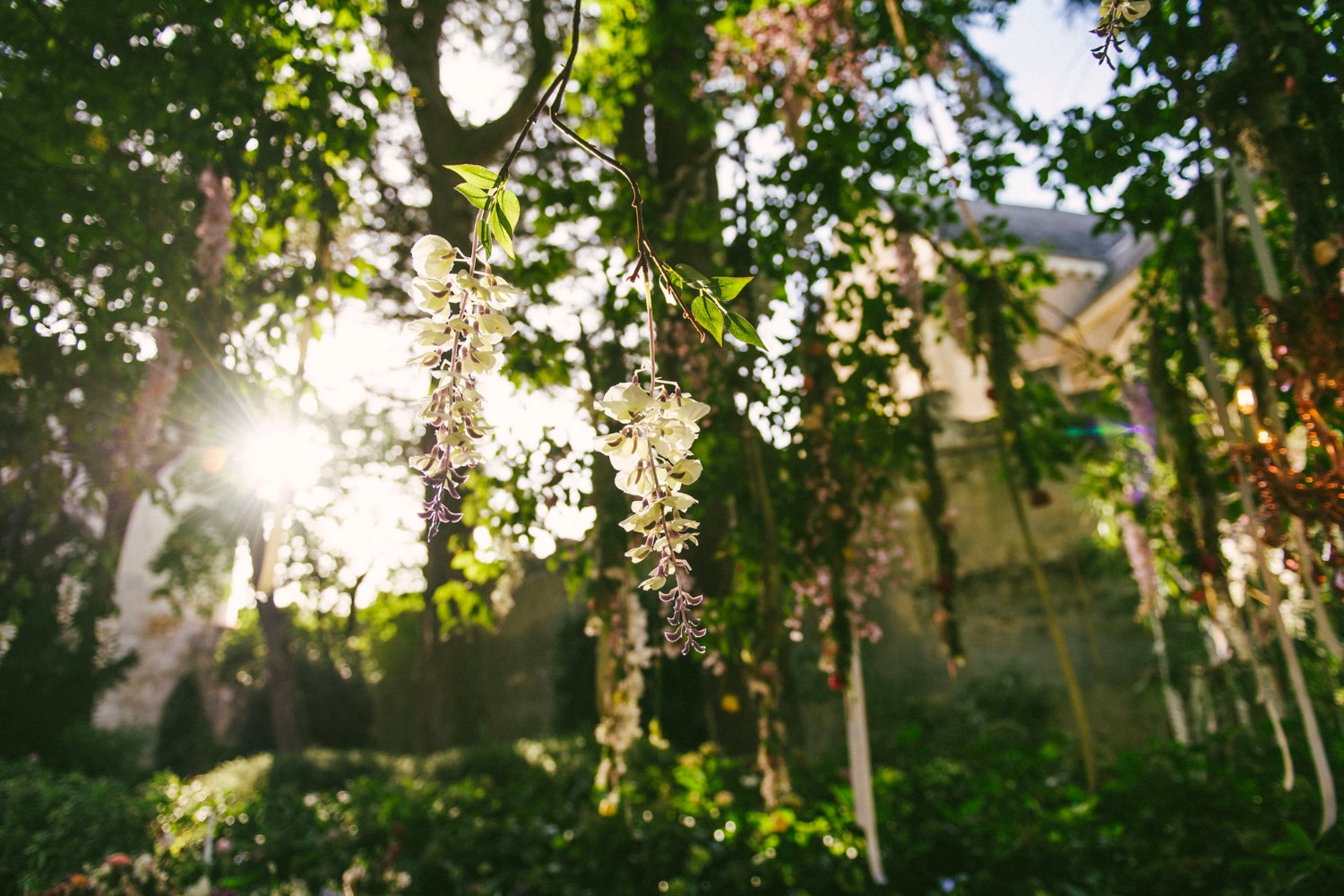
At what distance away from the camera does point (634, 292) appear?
3027mm

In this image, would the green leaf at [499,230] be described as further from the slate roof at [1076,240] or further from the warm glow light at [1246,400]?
the slate roof at [1076,240]

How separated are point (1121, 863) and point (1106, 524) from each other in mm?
3916

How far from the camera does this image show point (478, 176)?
0.92 meters

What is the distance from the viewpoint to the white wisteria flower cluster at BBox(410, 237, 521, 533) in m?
0.94

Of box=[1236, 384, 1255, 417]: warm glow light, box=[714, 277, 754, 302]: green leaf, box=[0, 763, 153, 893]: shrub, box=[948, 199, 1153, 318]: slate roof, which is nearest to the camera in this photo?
box=[714, 277, 754, 302]: green leaf

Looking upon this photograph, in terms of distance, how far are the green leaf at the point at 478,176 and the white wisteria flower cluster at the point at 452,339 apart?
0.08 metres

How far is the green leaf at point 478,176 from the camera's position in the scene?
90cm

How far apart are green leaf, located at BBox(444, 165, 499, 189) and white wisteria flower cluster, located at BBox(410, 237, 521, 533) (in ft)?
0.27

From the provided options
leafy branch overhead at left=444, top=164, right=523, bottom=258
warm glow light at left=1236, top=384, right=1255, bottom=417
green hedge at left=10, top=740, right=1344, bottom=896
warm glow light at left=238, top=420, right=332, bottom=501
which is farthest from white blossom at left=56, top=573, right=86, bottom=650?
warm glow light at left=1236, top=384, right=1255, bottom=417

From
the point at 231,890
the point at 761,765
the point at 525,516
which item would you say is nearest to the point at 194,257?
the point at 525,516

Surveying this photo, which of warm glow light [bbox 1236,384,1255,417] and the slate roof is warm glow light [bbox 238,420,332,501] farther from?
the slate roof

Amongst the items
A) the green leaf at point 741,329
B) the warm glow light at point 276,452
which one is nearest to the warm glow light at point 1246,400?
the green leaf at point 741,329

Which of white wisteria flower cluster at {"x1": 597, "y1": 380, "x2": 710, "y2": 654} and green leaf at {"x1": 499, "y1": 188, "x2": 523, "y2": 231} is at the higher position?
green leaf at {"x1": 499, "y1": 188, "x2": 523, "y2": 231}

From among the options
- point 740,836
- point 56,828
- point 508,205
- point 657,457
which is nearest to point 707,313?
point 657,457
